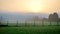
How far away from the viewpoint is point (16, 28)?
395cm

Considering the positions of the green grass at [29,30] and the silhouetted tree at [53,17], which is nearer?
the green grass at [29,30]

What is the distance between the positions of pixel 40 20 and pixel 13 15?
2.48 feet

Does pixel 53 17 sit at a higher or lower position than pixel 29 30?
higher

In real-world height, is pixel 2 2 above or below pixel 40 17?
above

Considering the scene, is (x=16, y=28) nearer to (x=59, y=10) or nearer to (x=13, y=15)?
(x=13, y=15)

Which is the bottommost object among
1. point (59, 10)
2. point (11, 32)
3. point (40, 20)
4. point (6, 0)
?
point (11, 32)

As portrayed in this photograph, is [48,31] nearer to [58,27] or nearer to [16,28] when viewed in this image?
[58,27]

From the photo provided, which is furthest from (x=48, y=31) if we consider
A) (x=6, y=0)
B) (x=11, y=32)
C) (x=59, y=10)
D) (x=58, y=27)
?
(x=6, y=0)

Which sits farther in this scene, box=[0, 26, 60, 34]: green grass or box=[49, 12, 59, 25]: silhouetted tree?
box=[49, 12, 59, 25]: silhouetted tree

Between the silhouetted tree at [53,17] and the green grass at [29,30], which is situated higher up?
the silhouetted tree at [53,17]

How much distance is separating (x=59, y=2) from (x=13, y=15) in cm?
133

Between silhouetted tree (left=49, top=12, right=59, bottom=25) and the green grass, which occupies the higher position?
silhouetted tree (left=49, top=12, right=59, bottom=25)

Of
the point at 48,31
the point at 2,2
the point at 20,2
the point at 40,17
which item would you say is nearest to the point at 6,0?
the point at 2,2

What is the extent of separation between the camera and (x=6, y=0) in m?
4.03
